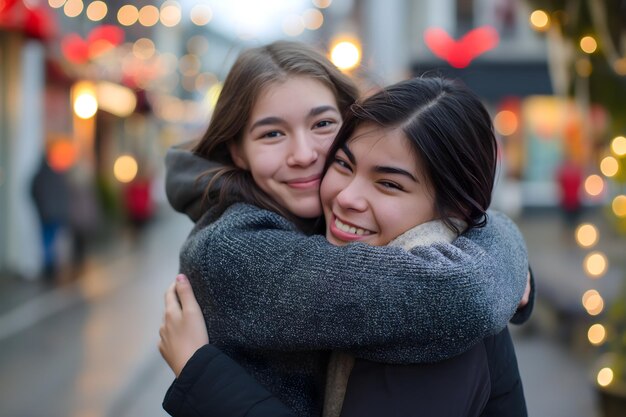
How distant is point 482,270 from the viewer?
1.52 m

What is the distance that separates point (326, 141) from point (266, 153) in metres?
0.16

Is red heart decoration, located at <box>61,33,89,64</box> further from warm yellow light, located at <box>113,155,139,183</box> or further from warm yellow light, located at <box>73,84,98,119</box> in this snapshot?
warm yellow light, located at <box>113,155,139,183</box>

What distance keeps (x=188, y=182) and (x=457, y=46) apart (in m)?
18.6

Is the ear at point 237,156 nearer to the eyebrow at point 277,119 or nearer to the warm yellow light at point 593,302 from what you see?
the eyebrow at point 277,119

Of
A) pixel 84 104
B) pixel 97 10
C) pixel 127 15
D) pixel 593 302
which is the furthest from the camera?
pixel 127 15

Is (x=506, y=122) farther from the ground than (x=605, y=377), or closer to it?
closer to it

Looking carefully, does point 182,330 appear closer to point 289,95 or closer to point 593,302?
point 289,95

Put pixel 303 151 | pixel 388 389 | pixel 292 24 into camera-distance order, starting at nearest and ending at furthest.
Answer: pixel 388 389 < pixel 303 151 < pixel 292 24

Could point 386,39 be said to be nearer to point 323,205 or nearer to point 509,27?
point 509,27

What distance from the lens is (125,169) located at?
81.2 ft

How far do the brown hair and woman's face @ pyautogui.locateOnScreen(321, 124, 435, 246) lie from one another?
0.88 ft

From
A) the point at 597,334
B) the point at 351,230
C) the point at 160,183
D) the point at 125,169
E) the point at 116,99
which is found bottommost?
the point at 160,183

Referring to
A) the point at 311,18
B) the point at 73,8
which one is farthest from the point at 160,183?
the point at 73,8

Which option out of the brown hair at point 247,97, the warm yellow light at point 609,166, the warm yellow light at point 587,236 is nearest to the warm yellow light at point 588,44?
the warm yellow light at point 609,166
